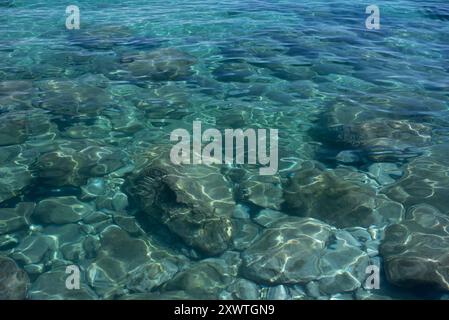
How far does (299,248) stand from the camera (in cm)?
677

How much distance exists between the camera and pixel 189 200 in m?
7.35

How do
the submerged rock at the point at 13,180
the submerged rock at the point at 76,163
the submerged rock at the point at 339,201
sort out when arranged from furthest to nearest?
the submerged rock at the point at 76,163, the submerged rock at the point at 13,180, the submerged rock at the point at 339,201

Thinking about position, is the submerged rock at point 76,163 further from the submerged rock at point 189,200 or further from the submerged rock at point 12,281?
the submerged rock at point 12,281

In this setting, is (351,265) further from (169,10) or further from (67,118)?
(169,10)

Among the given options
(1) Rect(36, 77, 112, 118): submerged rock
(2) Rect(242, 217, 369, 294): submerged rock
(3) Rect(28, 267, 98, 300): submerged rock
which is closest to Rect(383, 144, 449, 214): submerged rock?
(2) Rect(242, 217, 369, 294): submerged rock

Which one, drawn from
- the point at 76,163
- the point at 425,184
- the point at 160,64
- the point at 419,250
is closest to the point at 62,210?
the point at 76,163

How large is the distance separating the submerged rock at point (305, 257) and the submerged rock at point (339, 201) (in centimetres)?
35

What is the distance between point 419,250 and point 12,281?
6.56 meters

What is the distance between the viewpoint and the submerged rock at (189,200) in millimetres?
7035

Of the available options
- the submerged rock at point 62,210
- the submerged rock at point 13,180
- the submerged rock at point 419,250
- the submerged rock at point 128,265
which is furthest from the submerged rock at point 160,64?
the submerged rock at point 419,250

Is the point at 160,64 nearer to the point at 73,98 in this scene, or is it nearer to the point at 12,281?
the point at 73,98

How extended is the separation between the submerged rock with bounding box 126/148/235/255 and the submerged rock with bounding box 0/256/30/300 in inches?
93.3

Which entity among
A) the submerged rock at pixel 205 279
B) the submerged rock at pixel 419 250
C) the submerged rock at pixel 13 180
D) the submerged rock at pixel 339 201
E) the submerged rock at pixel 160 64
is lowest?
the submerged rock at pixel 205 279
